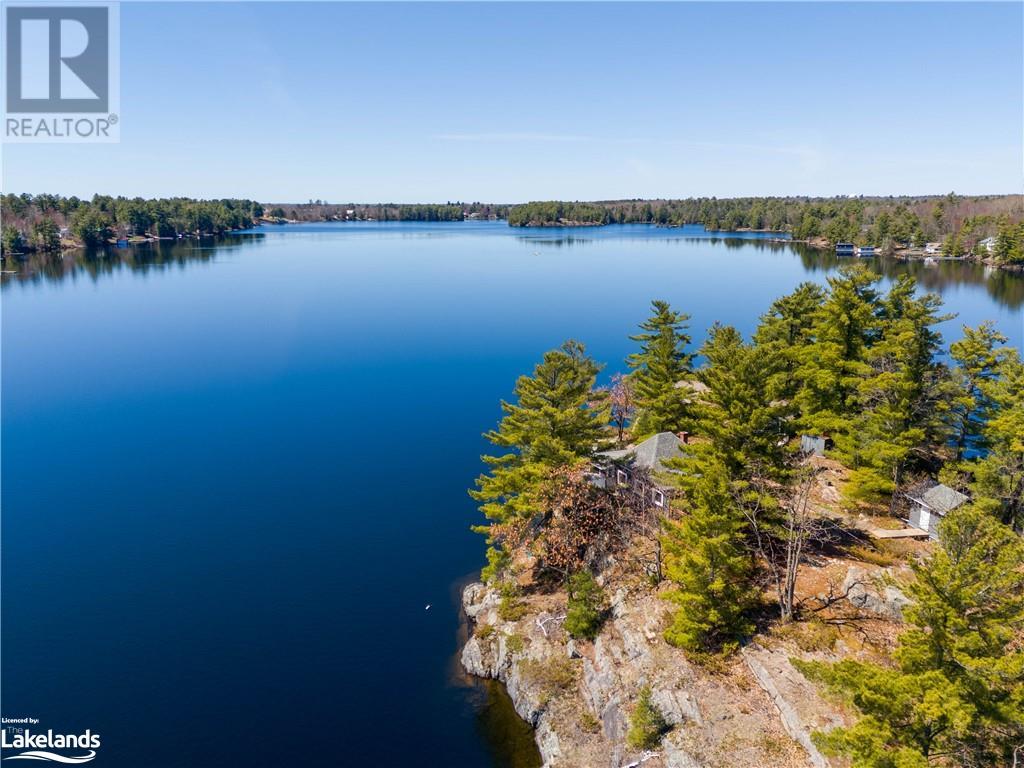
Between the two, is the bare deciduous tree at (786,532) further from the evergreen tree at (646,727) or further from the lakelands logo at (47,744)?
the lakelands logo at (47,744)

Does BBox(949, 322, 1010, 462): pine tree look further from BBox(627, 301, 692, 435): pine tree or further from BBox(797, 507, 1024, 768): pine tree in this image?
BBox(797, 507, 1024, 768): pine tree

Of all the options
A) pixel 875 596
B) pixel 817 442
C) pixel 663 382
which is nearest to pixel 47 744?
pixel 875 596

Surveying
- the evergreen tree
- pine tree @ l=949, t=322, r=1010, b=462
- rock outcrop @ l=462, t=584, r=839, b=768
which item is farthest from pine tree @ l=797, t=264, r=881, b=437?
the evergreen tree

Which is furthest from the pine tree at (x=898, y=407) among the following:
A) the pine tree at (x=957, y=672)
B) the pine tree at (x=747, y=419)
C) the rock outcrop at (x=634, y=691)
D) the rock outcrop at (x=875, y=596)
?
the pine tree at (x=957, y=672)

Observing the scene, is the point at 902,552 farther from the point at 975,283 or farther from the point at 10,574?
the point at 975,283

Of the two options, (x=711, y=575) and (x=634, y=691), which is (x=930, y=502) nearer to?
(x=711, y=575)

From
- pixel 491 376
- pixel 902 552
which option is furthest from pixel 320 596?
pixel 491 376

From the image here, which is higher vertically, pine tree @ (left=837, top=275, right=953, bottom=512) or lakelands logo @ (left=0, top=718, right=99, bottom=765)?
pine tree @ (left=837, top=275, right=953, bottom=512)
